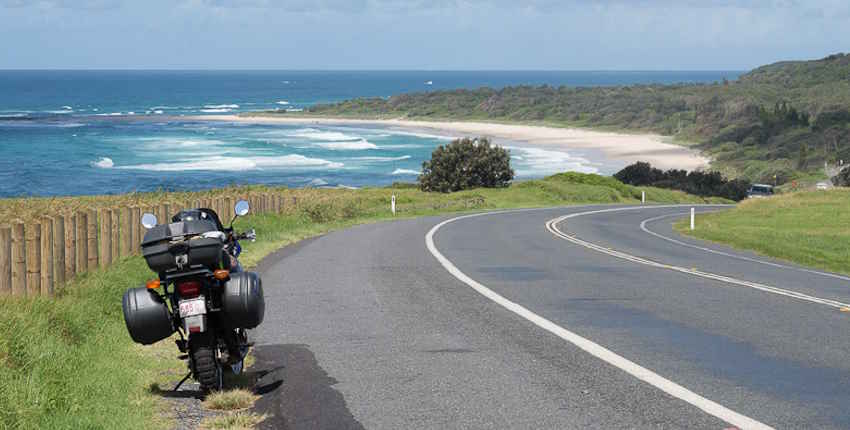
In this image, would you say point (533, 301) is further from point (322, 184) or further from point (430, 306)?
point (322, 184)

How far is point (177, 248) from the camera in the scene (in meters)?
7.40

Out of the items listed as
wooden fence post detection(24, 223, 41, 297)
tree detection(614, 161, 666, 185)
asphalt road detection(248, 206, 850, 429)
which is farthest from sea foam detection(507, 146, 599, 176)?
wooden fence post detection(24, 223, 41, 297)

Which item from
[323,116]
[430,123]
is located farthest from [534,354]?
[323,116]

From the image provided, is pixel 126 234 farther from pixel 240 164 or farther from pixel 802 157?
pixel 802 157

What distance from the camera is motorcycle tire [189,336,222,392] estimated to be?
24.9 feet

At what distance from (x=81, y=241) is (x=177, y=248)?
7.08m

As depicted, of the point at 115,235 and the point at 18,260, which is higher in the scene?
the point at 18,260

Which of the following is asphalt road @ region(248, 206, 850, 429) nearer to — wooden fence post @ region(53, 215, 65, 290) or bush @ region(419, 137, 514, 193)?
wooden fence post @ region(53, 215, 65, 290)

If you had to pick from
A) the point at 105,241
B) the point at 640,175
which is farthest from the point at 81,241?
the point at 640,175

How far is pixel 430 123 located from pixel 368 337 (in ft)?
586

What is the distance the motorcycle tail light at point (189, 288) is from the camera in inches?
294

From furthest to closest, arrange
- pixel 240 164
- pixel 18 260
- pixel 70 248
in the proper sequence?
pixel 240 164, pixel 70 248, pixel 18 260

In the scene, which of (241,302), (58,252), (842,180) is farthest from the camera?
(842,180)

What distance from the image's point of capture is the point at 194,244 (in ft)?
24.3
